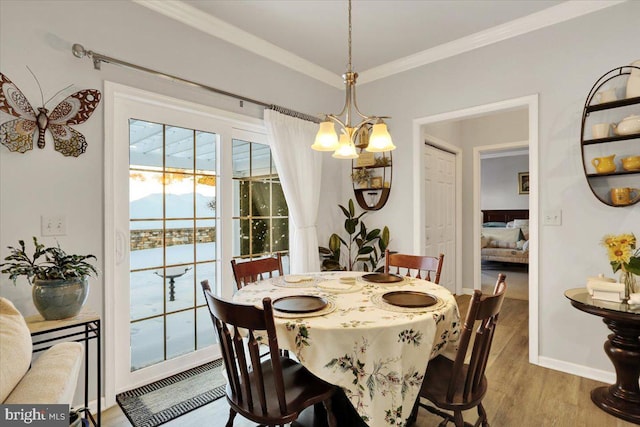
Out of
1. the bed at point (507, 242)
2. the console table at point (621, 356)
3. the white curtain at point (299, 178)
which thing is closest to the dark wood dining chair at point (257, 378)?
the console table at point (621, 356)

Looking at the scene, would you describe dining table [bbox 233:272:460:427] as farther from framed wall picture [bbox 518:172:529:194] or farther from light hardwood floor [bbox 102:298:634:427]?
framed wall picture [bbox 518:172:529:194]

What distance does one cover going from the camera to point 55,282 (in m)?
1.64

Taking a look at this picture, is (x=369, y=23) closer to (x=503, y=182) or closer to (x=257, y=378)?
(x=257, y=378)

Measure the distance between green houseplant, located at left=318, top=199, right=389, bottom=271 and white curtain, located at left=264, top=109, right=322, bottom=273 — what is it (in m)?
0.26

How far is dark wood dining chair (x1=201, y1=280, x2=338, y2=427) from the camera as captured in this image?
1213 mm

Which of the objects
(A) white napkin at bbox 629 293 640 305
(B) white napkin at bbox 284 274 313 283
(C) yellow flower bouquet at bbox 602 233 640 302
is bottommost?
(A) white napkin at bbox 629 293 640 305

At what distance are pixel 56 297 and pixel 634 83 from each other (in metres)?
3.74

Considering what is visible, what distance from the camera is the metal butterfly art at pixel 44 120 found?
177cm

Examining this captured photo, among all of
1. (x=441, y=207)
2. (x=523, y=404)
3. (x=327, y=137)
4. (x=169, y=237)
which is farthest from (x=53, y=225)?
(x=441, y=207)

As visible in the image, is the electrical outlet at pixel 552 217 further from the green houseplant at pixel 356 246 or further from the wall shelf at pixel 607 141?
the green houseplant at pixel 356 246

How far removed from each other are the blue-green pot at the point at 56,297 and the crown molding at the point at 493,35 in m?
3.31

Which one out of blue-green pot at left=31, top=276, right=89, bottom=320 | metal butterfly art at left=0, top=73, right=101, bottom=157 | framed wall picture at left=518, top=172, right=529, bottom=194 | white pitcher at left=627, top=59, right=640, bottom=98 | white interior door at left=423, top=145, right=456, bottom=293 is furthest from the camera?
framed wall picture at left=518, top=172, right=529, bottom=194

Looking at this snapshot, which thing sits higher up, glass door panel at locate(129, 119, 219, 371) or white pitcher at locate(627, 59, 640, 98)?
white pitcher at locate(627, 59, 640, 98)

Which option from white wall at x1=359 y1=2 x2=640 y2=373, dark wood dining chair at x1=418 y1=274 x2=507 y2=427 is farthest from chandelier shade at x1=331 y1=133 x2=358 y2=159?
white wall at x1=359 y1=2 x2=640 y2=373
